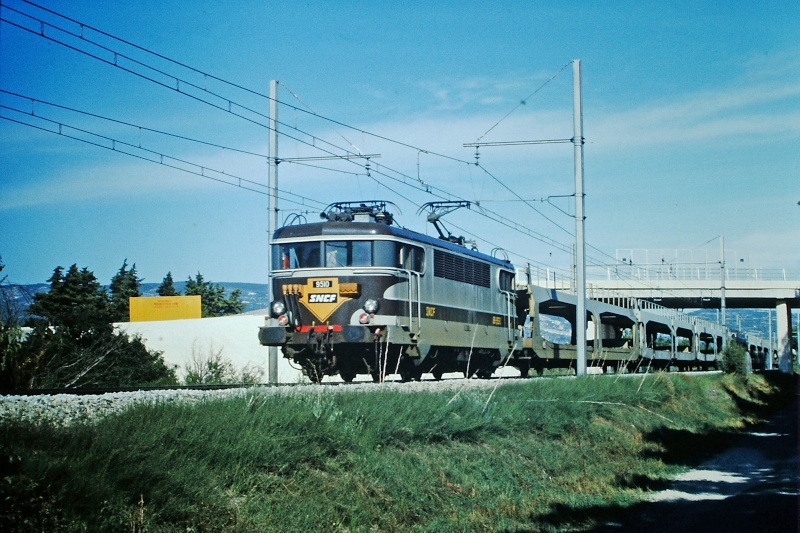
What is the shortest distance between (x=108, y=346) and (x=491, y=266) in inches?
492

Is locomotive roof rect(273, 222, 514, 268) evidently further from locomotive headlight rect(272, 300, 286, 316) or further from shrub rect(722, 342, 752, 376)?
shrub rect(722, 342, 752, 376)

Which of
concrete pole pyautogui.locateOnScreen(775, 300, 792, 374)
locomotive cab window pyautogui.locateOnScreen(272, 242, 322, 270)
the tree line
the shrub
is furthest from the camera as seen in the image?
concrete pole pyautogui.locateOnScreen(775, 300, 792, 374)

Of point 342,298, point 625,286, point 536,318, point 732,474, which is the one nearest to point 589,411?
point 732,474

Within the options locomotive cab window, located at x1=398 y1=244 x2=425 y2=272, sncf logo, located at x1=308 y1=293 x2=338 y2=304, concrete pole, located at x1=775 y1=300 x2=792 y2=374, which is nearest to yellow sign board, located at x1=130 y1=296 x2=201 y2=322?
locomotive cab window, located at x1=398 y1=244 x2=425 y2=272

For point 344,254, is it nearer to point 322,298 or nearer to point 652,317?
point 322,298

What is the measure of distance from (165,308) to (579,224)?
30.6 metres

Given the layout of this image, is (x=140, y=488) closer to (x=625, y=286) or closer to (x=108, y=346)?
(x=108, y=346)

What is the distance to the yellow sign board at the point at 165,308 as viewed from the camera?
1788 inches

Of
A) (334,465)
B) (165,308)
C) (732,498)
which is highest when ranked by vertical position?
(165,308)

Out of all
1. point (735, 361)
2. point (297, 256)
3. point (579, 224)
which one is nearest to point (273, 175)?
point (297, 256)

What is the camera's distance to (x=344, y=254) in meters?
18.1

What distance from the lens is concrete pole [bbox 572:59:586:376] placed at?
21625mm

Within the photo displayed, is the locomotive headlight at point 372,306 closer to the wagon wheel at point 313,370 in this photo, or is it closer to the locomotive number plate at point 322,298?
the locomotive number plate at point 322,298

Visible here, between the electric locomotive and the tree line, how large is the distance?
4.94 m
